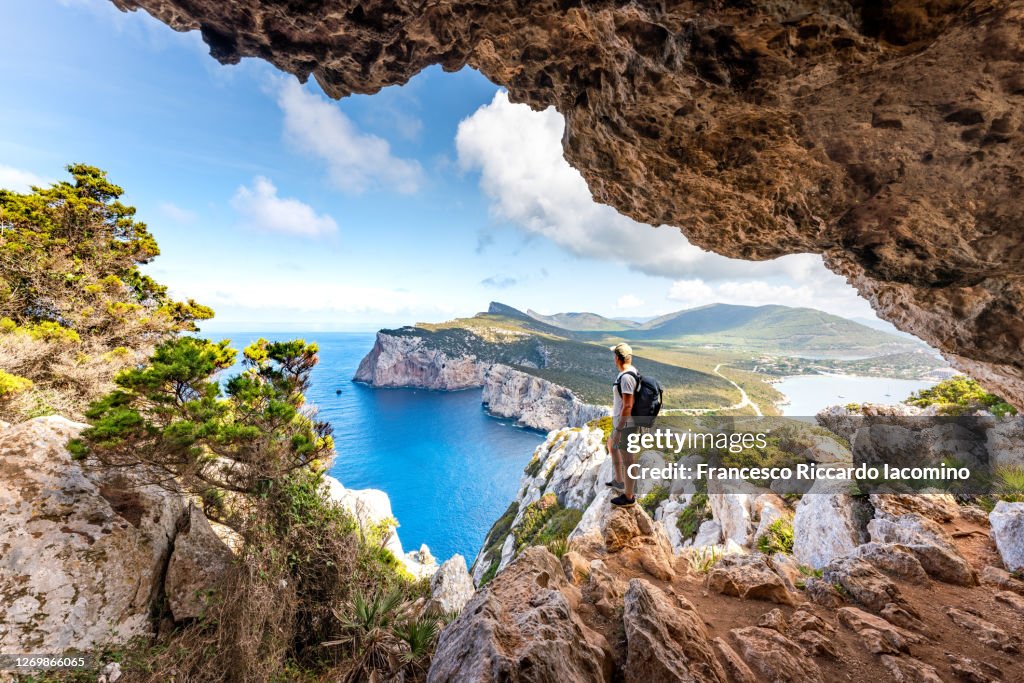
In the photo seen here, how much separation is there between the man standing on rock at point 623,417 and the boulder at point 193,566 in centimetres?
1068

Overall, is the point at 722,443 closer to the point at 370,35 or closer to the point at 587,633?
the point at 587,633

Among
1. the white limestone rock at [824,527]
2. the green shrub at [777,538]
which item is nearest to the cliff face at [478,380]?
the green shrub at [777,538]

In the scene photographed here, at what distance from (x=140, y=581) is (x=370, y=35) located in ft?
40.8

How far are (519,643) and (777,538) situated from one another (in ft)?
41.9

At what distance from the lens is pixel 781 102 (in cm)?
387

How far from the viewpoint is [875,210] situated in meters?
4.79

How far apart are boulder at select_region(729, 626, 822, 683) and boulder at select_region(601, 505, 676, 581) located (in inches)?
73.0

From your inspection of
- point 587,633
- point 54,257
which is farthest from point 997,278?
point 54,257

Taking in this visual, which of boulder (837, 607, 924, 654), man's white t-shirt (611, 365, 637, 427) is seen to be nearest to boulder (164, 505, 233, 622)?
man's white t-shirt (611, 365, 637, 427)

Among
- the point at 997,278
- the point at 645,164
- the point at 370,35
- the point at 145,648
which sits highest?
the point at 370,35

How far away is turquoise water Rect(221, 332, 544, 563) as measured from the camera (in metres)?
48.3

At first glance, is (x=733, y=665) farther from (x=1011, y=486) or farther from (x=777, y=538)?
(x=777, y=538)

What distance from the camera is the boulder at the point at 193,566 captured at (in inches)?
330

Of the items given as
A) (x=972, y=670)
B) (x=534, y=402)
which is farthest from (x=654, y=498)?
(x=534, y=402)
